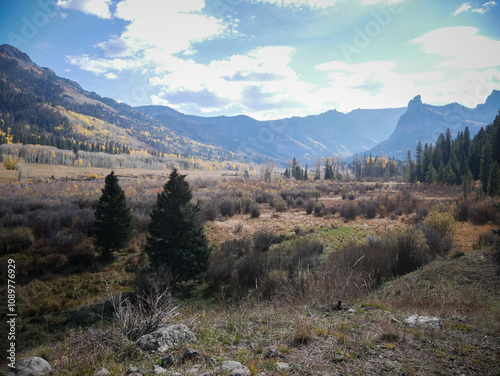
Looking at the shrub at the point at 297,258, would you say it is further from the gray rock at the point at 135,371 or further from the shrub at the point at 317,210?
the shrub at the point at 317,210

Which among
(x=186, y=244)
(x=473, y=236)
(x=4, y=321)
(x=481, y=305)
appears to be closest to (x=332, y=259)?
(x=481, y=305)

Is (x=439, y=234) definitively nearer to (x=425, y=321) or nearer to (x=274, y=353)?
(x=425, y=321)

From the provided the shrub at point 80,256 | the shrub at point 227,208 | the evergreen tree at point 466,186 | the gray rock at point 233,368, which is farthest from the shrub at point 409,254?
the evergreen tree at point 466,186

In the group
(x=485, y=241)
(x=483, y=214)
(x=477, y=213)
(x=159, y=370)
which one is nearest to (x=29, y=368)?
(x=159, y=370)

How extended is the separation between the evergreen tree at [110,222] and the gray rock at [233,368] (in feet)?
53.0

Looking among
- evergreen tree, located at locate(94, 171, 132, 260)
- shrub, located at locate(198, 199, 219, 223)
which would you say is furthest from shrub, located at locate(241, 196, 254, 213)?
evergreen tree, located at locate(94, 171, 132, 260)

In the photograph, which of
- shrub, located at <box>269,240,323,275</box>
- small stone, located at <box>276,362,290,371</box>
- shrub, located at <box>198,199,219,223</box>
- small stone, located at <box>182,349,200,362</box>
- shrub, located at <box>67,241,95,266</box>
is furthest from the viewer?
shrub, located at <box>198,199,219,223</box>

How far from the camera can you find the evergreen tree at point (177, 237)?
12422mm

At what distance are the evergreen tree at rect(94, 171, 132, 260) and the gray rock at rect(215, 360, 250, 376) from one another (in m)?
16.2

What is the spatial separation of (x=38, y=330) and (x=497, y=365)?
13654 mm

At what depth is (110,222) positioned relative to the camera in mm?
17203

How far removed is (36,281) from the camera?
13.1 m

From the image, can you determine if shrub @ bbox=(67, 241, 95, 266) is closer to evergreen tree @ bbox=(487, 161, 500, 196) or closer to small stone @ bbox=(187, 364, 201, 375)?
small stone @ bbox=(187, 364, 201, 375)

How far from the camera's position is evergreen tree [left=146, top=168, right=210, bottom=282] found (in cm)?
1242
